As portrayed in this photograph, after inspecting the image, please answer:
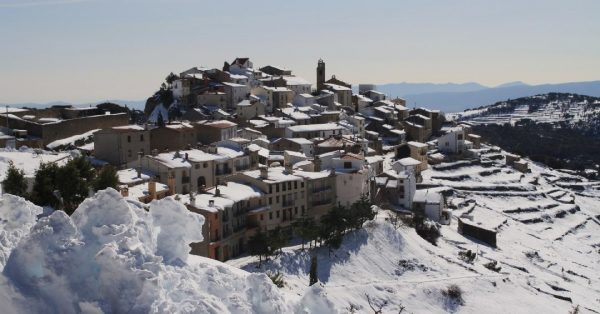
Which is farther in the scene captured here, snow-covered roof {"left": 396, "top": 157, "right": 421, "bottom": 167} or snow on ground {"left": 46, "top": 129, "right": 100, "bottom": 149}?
snow-covered roof {"left": 396, "top": 157, "right": 421, "bottom": 167}

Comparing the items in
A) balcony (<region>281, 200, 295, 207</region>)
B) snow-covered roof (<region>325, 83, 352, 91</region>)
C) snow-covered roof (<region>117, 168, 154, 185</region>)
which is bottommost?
balcony (<region>281, 200, 295, 207</region>)

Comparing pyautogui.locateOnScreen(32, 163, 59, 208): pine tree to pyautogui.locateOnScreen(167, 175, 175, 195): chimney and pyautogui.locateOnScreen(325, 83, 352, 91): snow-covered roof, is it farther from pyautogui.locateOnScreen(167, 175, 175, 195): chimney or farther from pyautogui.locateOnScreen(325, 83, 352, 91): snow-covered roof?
pyautogui.locateOnScreen(325, 83, 352, 91): snow-covered roof

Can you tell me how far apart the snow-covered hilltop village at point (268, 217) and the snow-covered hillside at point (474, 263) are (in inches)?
8.0

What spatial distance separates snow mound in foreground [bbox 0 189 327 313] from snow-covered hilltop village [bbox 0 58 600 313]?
44 millimetres

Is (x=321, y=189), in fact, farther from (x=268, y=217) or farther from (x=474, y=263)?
(x=474, y=263)

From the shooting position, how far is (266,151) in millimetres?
78250

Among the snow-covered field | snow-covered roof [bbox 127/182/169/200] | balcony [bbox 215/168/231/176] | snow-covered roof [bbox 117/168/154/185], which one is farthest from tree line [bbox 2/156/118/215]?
balcony [bbox 215/168/231/176]

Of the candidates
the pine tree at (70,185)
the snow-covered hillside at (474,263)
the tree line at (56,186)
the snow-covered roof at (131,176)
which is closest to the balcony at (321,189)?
the snow-covered hillside at (474,263)

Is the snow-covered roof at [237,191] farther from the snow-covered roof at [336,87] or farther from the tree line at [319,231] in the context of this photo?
the snow-covered roof at [336,87]

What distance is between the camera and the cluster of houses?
2200 inches

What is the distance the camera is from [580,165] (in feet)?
456

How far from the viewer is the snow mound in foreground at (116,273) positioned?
1903cm

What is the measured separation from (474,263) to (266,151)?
2755cm

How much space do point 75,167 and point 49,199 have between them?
278 centimetres
